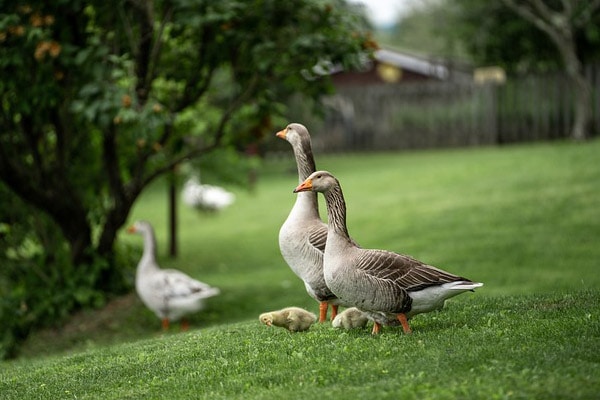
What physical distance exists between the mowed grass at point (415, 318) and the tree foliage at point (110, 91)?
1.44m

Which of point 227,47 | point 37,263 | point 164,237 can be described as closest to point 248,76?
point 227,47

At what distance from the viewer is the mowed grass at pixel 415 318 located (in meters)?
7.25

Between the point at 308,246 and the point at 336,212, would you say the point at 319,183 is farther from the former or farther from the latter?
the point at 308,246

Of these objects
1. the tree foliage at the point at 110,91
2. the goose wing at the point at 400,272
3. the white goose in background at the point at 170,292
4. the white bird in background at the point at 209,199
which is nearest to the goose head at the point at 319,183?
the goose wing at the point at 400,272

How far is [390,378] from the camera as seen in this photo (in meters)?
7.14

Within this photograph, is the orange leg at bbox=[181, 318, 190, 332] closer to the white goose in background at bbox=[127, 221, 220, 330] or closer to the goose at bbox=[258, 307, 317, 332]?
the white goose in background at bbox=[127, 221, 220, 330]

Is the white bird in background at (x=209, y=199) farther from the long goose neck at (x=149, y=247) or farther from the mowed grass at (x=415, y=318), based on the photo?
the long goose neck at (x=149, y=247)

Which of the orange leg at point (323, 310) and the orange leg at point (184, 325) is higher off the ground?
the orange leg at point (323, 310)

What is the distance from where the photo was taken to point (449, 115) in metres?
34.0

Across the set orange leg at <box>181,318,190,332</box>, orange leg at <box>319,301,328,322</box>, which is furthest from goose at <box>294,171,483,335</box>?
orange leg at <box>181,318,190,332</box>

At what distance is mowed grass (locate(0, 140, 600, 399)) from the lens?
286 inches

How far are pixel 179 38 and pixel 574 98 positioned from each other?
18683 mm

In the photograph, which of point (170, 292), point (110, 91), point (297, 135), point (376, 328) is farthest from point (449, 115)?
point (376, 328)

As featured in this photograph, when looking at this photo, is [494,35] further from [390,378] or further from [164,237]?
[390,378]
